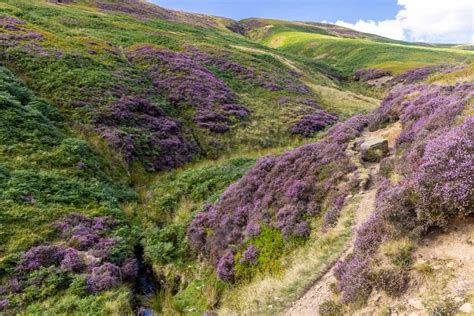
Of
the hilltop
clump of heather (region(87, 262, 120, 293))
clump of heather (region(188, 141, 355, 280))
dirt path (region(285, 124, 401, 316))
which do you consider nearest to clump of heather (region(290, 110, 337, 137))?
the hilltop

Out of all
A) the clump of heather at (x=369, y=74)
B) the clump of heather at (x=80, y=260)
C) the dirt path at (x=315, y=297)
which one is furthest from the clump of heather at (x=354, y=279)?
the clump of heather at (x=369, y=74)

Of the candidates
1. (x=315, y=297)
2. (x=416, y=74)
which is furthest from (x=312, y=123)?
(x=416, y=74)

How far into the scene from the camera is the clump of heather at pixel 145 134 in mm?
25688

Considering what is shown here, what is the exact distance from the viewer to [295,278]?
10055mm

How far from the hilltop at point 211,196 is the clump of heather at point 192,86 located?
314 mm

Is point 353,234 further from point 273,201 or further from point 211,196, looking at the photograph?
point 211,196

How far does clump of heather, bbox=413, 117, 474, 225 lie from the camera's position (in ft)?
24.5

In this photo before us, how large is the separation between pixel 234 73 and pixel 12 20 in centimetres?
2945

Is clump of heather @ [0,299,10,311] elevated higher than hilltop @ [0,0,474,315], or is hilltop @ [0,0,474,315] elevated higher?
hilltop @ [0,0,474,315]

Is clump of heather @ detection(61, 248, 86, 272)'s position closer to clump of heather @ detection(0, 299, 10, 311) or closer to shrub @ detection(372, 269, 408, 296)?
clump of heather @ detection(0, 299, 10, 311)

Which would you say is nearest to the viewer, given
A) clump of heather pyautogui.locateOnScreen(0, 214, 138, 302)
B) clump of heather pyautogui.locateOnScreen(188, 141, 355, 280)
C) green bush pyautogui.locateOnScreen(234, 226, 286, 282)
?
green bush pyautogui.locateOnScreen(234, 226, 286, 282)

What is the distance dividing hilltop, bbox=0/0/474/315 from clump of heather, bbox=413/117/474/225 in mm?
38

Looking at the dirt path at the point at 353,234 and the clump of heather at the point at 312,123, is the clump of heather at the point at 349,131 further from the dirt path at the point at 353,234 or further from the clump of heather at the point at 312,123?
the clump of heather at the point at 312,123

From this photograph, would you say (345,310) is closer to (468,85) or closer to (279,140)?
(468,85)
